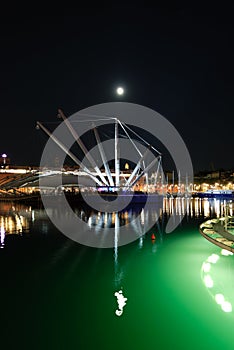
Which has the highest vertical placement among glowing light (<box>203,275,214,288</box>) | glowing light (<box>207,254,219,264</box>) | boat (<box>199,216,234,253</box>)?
boat (<box>199,216,234,253</box>)

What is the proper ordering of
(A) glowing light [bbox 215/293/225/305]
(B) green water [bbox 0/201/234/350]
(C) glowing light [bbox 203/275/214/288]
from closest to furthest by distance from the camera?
1. (B) green water [bbox 0/201/234/350]
2. (A) glowing light [bbox 215/293/225/305]
3. (C) glowing light [bbox 203/275/214/288]

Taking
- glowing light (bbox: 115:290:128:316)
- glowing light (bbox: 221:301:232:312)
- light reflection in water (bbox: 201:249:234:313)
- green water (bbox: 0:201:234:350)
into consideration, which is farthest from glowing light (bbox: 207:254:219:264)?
glowing light (bbox: 115:290:128:316)

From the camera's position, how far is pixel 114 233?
18234mm

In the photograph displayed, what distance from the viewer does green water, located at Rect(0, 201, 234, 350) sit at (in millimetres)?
5672

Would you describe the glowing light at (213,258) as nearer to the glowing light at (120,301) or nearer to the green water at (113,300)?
the green water at (113,300)

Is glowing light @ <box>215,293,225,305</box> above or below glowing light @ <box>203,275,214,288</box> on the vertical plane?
below

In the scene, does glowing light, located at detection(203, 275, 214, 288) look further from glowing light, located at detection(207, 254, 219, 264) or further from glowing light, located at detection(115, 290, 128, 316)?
glowing light, located at detection(115, 290, 128, 316)

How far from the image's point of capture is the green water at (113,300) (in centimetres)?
567

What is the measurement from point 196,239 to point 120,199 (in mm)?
38528

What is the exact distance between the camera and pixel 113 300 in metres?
7.47

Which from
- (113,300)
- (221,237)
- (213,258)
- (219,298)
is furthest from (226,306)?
(221,237)

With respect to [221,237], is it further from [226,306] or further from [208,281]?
[226,306]

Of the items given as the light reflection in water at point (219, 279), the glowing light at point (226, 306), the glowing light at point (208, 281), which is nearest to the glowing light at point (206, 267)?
the light reflection in water at point (219, 279)

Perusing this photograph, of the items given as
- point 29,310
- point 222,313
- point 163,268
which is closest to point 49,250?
point 163,268
